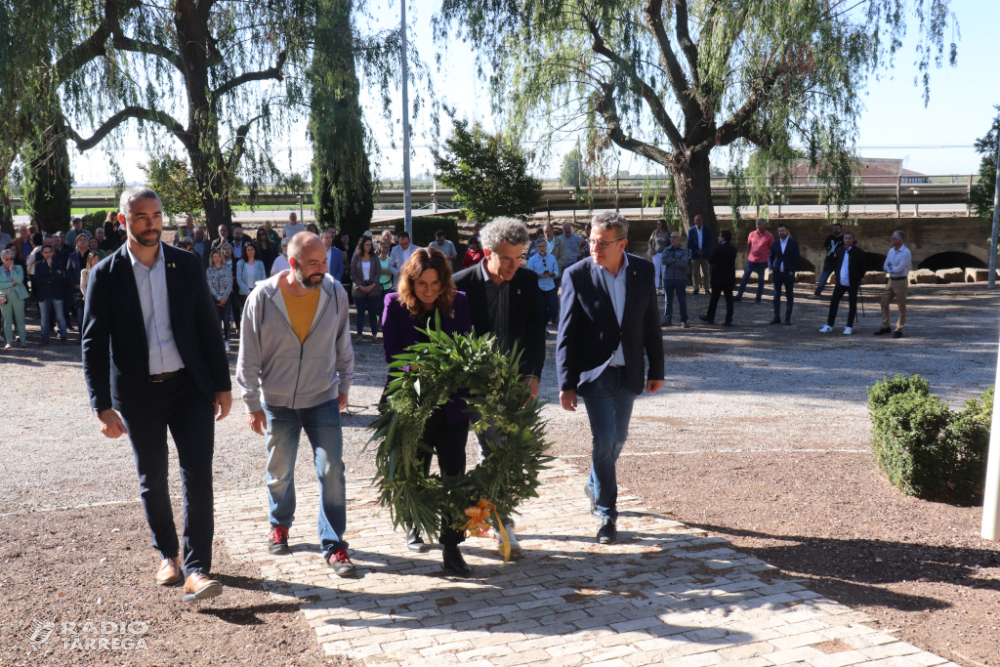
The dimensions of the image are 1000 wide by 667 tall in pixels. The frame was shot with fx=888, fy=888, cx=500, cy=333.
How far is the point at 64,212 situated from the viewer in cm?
2273

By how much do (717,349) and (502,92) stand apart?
926 cm

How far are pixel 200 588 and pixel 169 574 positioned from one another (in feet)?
1.33

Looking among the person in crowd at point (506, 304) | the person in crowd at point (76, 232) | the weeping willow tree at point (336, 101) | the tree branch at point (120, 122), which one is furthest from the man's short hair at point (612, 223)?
the tree branch at point (120, 122)

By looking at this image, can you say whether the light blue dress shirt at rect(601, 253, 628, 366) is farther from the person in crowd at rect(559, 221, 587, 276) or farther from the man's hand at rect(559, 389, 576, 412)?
the person in crowd at rect(559, 221, 587, 276)

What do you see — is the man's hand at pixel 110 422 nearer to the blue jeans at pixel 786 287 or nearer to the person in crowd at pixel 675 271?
the person in crowd at pixel 675 271

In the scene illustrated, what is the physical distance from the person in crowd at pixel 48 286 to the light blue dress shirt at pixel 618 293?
12.5m

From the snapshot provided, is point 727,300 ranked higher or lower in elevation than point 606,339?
lower

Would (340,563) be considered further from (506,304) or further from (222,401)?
(506,304)

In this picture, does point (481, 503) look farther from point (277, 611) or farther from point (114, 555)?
point (114, 555)

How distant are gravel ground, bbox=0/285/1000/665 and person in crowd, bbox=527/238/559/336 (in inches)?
82.4

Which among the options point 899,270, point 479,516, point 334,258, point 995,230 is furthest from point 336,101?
point 995,230

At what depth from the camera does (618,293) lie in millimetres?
5316

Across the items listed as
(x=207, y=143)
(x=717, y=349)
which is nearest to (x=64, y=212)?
(x=207, y=143)

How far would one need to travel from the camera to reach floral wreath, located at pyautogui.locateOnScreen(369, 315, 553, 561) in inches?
183
